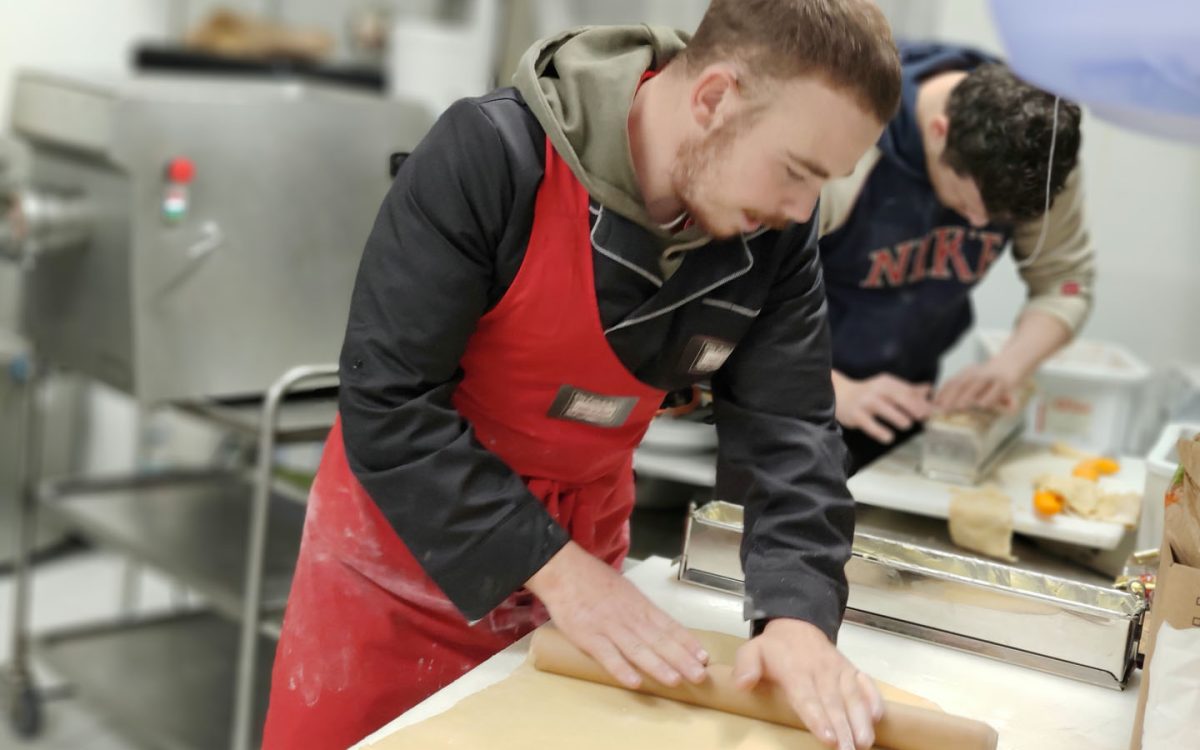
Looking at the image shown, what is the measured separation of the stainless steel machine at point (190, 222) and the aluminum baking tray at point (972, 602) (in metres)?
1.12

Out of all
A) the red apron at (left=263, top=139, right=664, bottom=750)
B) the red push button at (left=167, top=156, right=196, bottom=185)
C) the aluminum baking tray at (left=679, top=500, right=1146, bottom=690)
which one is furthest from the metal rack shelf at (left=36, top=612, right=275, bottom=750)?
the aluminum baking tray at (left=679, top=500, right=1146, bottom=690)

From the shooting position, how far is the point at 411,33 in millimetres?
3184

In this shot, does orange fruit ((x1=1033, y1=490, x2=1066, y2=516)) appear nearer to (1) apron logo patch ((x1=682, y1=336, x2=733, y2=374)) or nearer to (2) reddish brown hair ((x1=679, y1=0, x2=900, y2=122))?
(1) apron logo patch ((x1=682, y1=336, x2=733, y2=374))

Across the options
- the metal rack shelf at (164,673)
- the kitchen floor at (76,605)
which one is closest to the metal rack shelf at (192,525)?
the metal rack shelf at (164,673)

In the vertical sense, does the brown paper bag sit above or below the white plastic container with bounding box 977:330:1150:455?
above

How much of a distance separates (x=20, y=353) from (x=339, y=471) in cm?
220

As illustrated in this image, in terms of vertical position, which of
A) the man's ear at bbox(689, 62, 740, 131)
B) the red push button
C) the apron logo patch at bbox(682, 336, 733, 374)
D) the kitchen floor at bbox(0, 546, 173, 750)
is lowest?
the kitchen floor at bbox(0, 546, 173, 750)

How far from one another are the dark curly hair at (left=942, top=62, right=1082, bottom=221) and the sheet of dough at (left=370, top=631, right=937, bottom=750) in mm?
815

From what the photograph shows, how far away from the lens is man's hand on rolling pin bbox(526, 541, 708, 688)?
0.94 metres

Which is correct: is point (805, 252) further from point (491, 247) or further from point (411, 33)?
point (411, 33)

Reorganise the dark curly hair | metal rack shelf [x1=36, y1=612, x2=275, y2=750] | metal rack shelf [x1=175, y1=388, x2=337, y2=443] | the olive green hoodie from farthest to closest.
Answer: metal rack shelf [x1=36, y1=612, x2=275, y2=750], metal rack shelf [x1=175, y1=388, x2=337, y2=443], the dark curly hair, the olive green hoodie

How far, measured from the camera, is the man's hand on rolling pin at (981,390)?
66.3 inches

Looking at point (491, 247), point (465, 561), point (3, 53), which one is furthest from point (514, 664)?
point (3, 53)

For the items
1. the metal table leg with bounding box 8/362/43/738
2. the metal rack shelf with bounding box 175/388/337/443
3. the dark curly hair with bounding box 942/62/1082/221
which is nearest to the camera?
the dark curly hair with bounding box 942/62/1082/221
